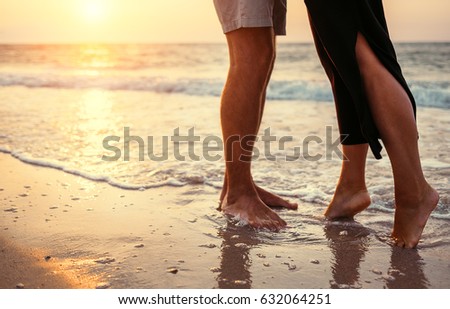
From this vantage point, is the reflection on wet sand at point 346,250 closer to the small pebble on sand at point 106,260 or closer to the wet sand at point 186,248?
the wet sand at point 186,248

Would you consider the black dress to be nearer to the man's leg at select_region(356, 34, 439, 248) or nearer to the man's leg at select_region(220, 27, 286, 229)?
the man's leg at select_region(356, 34, 439, 248)

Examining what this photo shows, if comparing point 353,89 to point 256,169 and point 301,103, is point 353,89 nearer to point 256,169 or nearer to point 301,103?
point 256,169

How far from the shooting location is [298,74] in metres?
11.0

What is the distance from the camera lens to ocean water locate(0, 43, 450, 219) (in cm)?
296

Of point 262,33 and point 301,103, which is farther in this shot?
point 301,103

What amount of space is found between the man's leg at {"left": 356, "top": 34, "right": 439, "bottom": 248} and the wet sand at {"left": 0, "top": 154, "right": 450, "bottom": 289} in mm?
134

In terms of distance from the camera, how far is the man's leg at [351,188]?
225 cm

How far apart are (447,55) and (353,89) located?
43.7ft

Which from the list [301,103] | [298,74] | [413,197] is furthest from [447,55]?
[413,197]

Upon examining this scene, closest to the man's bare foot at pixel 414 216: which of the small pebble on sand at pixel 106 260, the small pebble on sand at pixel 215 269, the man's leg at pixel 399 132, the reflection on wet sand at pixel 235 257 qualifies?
the man's leg at pixel 399 132

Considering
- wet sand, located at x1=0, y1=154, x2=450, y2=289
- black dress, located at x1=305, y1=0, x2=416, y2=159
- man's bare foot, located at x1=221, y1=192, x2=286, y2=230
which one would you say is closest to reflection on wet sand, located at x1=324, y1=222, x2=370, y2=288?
wet sand, located at x1=0, y1=154, x2=450, y2=289

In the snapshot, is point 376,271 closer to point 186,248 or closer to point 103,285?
point 186,248

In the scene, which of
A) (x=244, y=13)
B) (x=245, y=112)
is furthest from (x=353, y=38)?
(x=245, y=112)

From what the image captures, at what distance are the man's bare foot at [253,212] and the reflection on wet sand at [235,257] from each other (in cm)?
6
